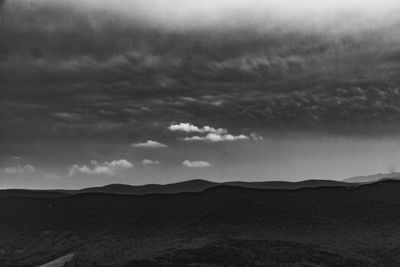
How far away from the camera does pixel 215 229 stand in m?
153

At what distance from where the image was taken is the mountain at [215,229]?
117938mm

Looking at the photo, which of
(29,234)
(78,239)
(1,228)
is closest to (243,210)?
(78,239)

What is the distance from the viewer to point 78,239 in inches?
6216

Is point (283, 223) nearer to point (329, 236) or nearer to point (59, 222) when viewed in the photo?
point (329, 236)

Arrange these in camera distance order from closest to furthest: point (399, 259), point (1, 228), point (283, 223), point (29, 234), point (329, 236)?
point (399, 259) → point (329, 236) → point (283, 223) → point (29, 234) → point (1, 228)

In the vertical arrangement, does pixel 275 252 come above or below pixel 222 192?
below

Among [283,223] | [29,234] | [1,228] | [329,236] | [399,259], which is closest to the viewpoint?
[399,259]

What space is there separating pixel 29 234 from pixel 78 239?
2412cm

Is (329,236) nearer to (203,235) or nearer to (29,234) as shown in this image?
(203,235)

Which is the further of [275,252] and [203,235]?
[203,235]

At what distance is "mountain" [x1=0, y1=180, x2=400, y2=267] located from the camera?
387ft

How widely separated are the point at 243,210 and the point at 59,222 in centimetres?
7009

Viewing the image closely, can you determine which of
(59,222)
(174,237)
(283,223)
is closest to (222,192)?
(283,223)

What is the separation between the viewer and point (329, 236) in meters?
144
